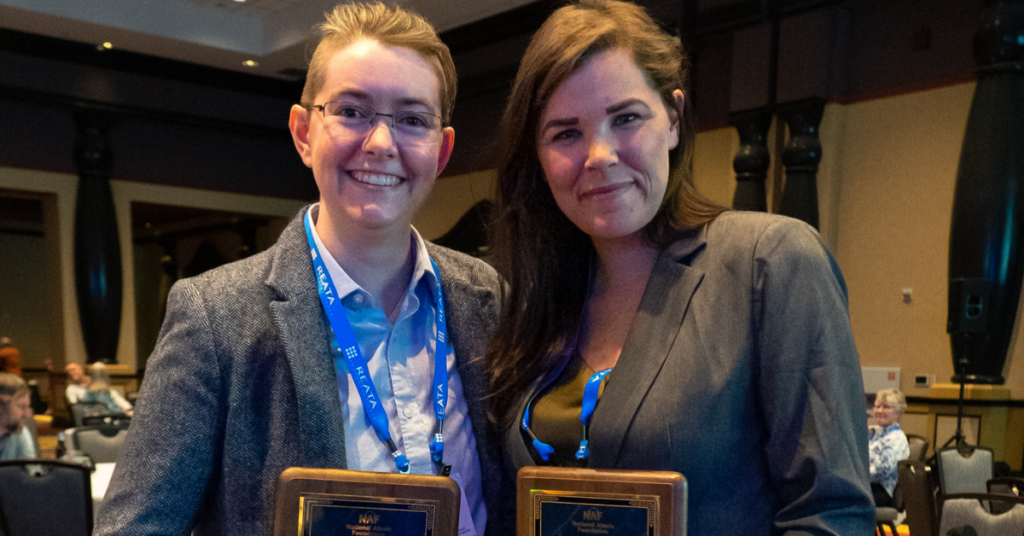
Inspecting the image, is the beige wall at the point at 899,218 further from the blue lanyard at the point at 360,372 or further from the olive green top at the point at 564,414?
the blue lanyard at the point at 360,372

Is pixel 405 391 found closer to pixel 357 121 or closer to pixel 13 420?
pixel 357 121

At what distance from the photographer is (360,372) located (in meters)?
1.50

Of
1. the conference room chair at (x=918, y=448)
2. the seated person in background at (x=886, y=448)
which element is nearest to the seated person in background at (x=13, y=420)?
the seated person in background at (x=886, y=448)

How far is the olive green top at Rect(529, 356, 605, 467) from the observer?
1.46 meters

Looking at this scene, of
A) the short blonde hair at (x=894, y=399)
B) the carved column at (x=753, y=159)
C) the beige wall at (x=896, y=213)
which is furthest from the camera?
the carved column at (x=753, y=159)

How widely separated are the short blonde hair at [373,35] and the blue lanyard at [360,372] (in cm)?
35

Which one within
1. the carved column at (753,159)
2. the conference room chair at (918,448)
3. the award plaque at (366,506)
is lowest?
the conference room chair at (918,448)

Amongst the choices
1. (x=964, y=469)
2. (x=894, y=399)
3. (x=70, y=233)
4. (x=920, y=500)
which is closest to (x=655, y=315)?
(x=920, y=500)

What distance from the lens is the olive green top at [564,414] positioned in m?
1.46

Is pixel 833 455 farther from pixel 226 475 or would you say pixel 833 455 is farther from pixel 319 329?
pixel 226 475

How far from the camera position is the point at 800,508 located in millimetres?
1271

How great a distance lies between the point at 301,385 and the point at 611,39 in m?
0.83

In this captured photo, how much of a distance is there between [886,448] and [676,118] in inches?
182

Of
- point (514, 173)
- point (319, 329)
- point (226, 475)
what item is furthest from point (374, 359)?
point (514, 173)
